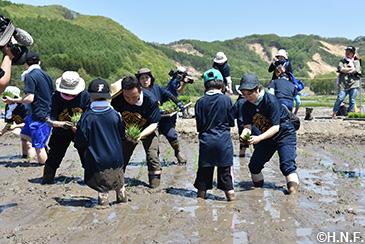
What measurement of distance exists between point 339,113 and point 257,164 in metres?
11.0

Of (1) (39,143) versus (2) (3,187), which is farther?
(1) (39,143)

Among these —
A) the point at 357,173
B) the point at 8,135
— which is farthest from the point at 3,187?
the point at 8,135

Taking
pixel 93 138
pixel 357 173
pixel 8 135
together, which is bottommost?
pixel 8 135

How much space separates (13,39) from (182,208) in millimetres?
2872

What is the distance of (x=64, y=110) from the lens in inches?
251

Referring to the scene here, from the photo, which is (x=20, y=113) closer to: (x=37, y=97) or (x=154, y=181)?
(x=37, y=97)

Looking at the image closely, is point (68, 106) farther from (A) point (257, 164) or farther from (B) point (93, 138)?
(A) point (257, 164)

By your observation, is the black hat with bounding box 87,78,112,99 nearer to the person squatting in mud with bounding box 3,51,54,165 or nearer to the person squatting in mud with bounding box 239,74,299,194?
the person squatting in mud with bounding box 239,74,299,194

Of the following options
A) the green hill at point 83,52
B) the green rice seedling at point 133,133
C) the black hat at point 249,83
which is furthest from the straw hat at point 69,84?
the green hill at point 83,52

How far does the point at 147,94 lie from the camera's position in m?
6.14

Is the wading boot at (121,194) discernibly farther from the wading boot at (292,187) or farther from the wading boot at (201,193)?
the wading boot at (292,187)

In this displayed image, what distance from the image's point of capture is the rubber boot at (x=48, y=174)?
262 inches

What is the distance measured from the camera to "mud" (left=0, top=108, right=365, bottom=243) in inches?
168

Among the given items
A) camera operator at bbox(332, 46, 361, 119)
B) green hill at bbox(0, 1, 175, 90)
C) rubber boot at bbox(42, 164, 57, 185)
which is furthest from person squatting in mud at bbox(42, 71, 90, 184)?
green hill at bbox(0, 1, 175, 90)
